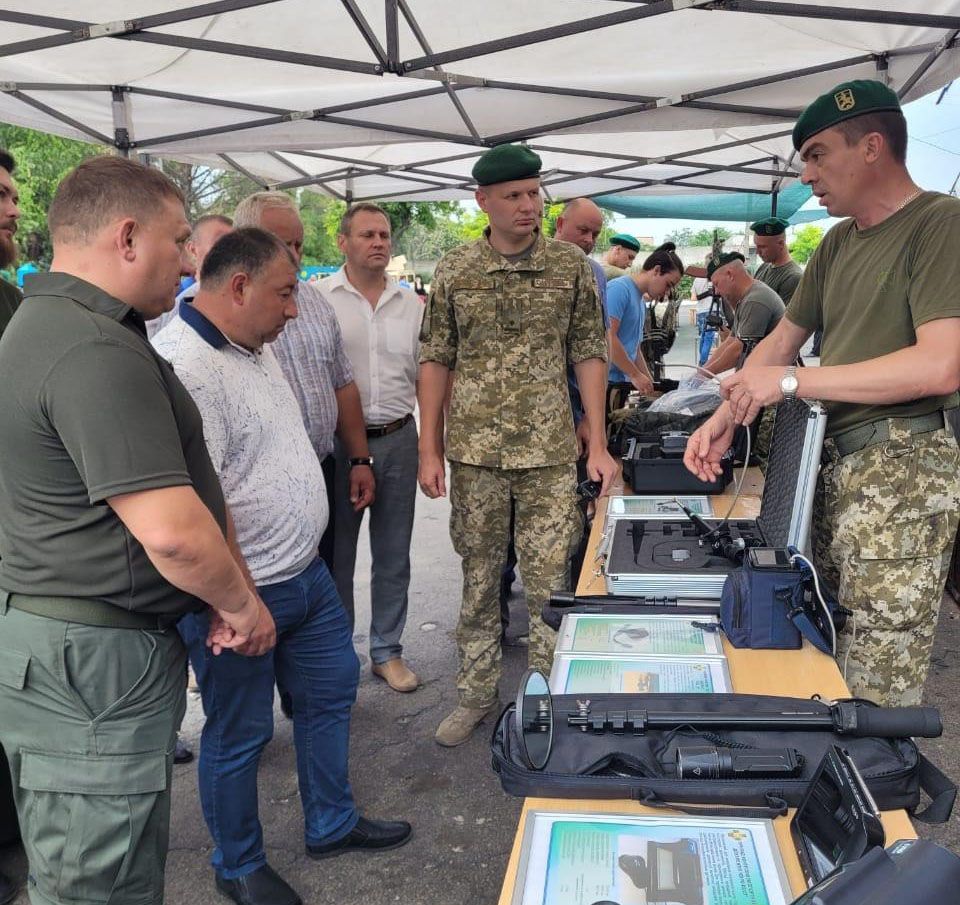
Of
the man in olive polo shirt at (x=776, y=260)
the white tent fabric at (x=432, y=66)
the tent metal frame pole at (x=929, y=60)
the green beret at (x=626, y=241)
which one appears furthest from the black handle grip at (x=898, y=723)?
the green beret at (x=626, y=241)

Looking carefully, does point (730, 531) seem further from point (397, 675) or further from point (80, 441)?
point (397, 675)

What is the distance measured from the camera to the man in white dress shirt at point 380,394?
10.7ft

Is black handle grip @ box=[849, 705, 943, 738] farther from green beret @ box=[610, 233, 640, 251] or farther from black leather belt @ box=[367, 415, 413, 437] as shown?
green beret @ box=[610, 233, 640, 251]

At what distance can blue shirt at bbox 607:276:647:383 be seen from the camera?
4746 mm

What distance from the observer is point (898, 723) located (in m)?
1.22

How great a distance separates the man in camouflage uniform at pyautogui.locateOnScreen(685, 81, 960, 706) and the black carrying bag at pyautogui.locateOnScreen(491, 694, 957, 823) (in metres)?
0.54

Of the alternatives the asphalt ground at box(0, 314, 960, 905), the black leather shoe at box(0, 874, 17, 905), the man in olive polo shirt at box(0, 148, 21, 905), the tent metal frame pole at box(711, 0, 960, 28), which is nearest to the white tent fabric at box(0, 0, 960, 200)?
the tent metal frame pole at box(711, 0, 960, 28)

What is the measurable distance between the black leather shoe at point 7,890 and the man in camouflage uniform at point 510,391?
144 centimetres

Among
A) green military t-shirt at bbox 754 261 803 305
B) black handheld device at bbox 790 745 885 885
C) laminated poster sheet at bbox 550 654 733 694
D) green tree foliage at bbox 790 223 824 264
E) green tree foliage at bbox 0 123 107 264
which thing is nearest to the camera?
black handheld device at bbox 790 745 885 885

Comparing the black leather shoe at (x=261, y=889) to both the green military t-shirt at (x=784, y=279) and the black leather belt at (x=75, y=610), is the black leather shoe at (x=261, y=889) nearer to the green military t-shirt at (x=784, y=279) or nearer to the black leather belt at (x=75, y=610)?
the black leather belt at (x=75, y=610)

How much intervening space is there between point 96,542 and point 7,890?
147 cm

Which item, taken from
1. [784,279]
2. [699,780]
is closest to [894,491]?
[699,780]

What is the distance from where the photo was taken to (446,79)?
4.23 meters

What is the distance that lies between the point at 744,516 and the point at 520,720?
1.47m
